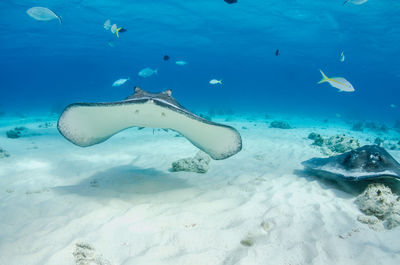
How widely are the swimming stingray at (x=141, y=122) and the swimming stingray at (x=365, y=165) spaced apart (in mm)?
2225

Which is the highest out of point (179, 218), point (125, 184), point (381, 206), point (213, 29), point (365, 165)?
point (213, 29)

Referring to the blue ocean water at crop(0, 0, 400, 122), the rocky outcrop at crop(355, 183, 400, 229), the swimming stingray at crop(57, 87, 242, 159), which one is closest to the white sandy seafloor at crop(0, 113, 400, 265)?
the rocky outcrop at crop(355, 183, 400, 229)

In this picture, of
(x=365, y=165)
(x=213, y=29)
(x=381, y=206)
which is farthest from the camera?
(x=213, y=29)

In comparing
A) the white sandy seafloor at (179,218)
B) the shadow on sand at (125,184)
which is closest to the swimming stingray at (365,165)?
the white sandy seafloor at (179,218)

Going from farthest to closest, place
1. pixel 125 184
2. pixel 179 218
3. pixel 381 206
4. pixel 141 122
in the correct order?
pixel 125 184
pixel 141 122
pixel 381 206
pixel 179 218

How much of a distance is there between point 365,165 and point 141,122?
396 centimetres

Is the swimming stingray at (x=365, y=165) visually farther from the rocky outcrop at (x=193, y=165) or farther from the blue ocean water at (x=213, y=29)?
the blue ocean water at (x=213, y=29)

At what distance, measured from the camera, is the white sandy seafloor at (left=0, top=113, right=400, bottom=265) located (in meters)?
2.49

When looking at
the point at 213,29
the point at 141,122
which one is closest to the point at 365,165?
the point at 141,122

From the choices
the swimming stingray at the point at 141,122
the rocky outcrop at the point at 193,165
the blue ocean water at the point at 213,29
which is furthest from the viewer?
the blue ocean water at the point at 213,29

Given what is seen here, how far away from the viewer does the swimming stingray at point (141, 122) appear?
3039 mm

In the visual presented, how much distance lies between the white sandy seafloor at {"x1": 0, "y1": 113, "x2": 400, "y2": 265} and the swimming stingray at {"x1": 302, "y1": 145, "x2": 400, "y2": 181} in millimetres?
406

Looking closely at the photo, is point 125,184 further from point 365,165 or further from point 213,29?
point 213,29

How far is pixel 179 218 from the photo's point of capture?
10.6ft
